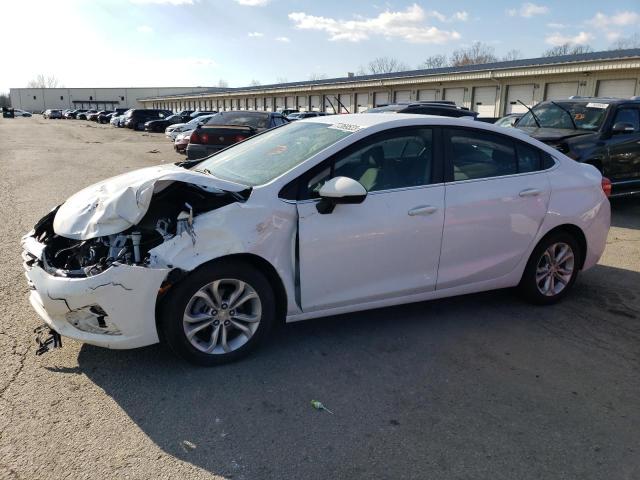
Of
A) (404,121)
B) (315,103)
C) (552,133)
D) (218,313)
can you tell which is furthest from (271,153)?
(315,103)

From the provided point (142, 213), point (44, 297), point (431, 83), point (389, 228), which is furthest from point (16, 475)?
point (431, 83)

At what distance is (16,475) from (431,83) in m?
32.5

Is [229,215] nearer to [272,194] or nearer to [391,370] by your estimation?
[272,194]

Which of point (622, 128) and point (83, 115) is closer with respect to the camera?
point (622, 128)

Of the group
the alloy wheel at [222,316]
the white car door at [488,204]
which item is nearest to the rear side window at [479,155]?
the white car door at [488,204]

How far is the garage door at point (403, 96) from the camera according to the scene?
34.6 metres

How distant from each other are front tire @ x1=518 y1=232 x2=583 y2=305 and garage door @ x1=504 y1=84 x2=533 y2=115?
23.8 metres

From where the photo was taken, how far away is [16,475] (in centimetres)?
252

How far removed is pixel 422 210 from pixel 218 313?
5.53ft

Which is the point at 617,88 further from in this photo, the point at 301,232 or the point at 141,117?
the point at 141,117

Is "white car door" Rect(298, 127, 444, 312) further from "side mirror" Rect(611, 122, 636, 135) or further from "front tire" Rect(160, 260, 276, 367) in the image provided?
"side mirror" Rect(611, 122, 636, 135)

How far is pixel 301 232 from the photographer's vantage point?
357cm

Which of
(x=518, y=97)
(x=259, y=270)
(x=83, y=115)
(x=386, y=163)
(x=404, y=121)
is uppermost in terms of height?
(x=518, y=97)

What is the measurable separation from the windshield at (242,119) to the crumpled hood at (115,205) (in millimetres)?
9456
